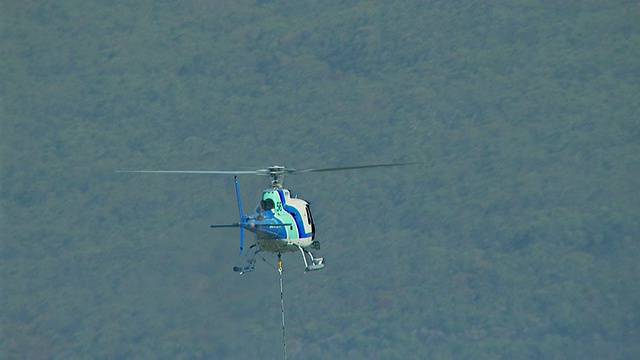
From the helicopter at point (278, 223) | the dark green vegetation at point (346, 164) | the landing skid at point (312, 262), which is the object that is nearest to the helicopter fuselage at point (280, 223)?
the helicopter at point (278, 223)

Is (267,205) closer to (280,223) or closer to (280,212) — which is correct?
(280,212)

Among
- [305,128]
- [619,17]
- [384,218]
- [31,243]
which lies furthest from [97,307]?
[619,17]

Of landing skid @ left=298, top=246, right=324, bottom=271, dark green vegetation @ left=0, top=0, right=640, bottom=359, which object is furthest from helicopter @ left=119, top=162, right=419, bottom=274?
dark green vegetation @ left=0, top=0, right=640, bottom=359

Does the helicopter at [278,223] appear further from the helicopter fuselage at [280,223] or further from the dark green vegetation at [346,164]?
the dark green vegetation at [346,164]

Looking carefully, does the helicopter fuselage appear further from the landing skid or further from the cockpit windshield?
the landing skid

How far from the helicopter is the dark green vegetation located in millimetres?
41163

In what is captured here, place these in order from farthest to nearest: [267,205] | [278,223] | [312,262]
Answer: [312,262] < [267,205] < [278,223]

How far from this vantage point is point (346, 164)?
494 ft

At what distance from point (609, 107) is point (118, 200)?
4841cm

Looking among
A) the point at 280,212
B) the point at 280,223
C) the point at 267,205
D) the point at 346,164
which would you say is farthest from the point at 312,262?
the point at 346,164

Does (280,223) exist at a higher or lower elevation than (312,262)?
higher

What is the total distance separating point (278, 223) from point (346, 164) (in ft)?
326

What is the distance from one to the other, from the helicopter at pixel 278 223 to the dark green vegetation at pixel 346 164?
4116 centimetres

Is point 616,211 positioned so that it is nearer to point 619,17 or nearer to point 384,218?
point 384,218
